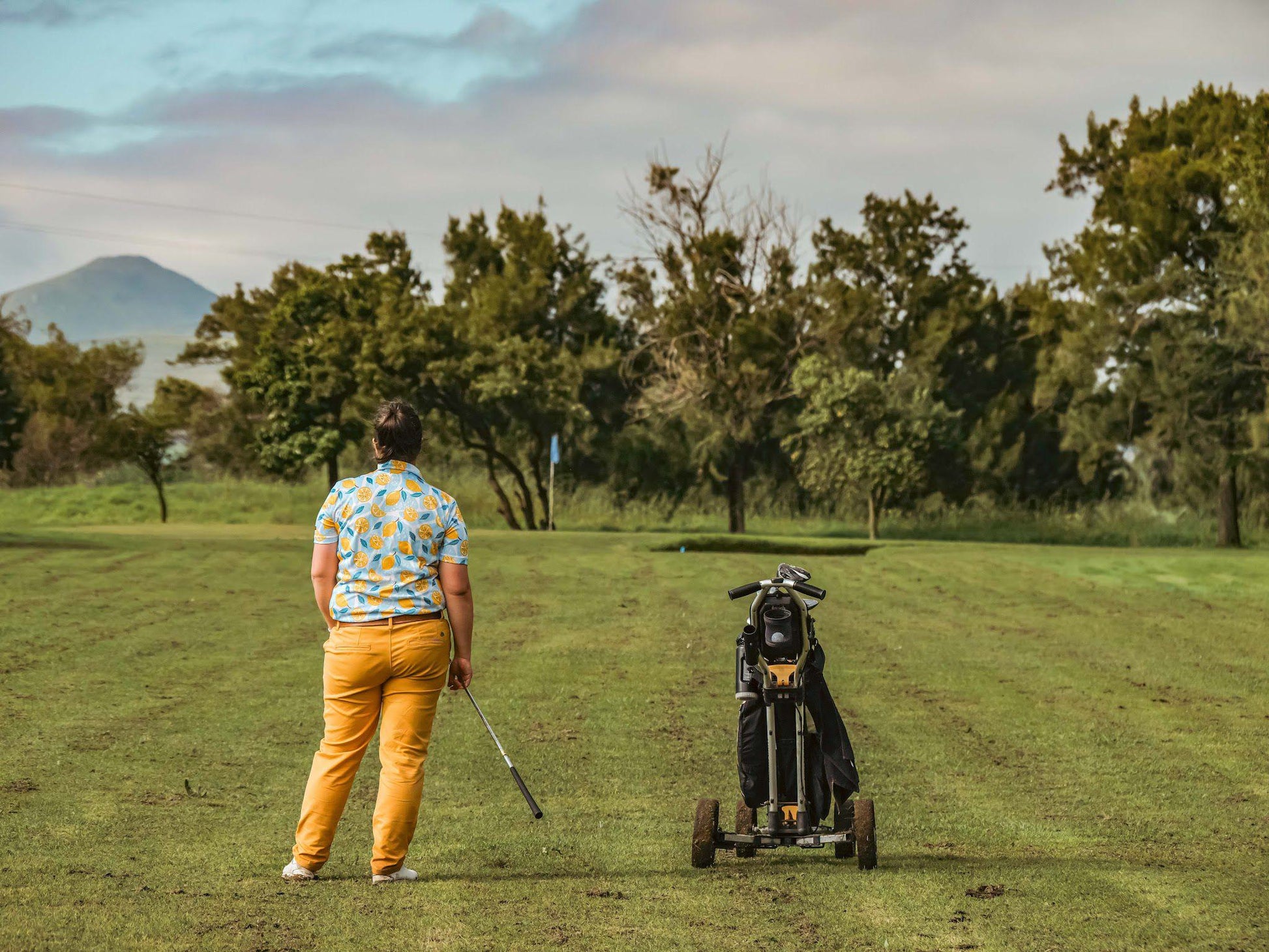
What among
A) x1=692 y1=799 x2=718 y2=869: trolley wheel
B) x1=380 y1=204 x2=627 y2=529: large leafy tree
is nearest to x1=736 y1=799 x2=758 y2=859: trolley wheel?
x1=692 y1=799 x2=718 y2=869: trolley wheel

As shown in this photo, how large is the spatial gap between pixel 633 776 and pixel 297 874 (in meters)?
3.47

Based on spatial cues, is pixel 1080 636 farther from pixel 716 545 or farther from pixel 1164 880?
pixel 716 545

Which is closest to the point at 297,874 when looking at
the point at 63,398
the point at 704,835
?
the point at 704,835

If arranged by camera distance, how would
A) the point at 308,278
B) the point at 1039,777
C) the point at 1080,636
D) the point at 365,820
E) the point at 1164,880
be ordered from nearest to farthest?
the point at 1164,880
the point at 365,820
the point at 1039,777
the point at 1080,636
the point at 308,278

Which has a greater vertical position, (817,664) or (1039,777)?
(817,664)

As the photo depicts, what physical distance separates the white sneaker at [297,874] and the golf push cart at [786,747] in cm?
165

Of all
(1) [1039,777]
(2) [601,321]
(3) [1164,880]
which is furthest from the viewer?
(2) [601,321]

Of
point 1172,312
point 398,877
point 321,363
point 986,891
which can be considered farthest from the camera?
point 321,363

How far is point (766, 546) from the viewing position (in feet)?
106

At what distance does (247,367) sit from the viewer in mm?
58188

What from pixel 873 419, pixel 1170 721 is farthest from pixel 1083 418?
pixel 1170 721

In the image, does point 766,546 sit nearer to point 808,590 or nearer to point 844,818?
point 844,818

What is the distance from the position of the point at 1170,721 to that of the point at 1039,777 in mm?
2759

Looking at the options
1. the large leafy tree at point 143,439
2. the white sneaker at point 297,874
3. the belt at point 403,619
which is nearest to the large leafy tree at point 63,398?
the large leafy tree at point 143,439
